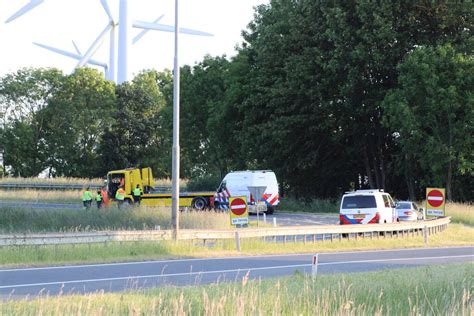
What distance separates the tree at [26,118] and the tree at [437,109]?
51.6m

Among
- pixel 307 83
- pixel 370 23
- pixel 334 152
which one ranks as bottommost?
pixel 334 152

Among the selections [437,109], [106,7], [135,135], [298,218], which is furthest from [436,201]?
[135,135]

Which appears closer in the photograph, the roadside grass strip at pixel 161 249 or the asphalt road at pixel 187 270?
the asphalt road at pixel 187 270

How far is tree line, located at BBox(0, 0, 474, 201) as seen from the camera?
147 ft

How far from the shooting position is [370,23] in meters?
48.0

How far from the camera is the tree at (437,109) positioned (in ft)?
144

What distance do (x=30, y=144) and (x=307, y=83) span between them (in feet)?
148

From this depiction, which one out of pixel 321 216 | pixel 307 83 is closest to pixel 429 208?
pixel 321 216

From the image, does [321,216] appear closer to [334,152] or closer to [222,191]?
[222,191]

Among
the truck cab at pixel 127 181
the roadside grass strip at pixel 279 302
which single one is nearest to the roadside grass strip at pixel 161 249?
the roadside grass strip at pixel 279 302

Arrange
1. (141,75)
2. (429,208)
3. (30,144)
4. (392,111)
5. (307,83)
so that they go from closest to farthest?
(429,208), (392,111), (307,83), (30,144), (141,75)

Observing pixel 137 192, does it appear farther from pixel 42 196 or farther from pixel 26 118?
pixel 26 118

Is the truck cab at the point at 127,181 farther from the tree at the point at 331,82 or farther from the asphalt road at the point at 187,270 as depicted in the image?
the asphalt road at the point at 187,270

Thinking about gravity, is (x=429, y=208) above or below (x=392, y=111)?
below
